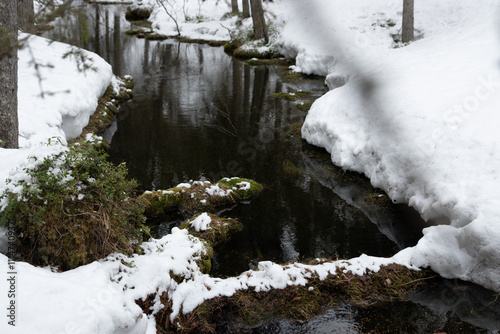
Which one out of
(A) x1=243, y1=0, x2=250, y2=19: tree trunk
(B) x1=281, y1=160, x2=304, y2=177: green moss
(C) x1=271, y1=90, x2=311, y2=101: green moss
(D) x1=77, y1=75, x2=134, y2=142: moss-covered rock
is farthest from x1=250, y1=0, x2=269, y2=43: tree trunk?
(B) x1=281, y1=160, x2=304, y2=177: green moss

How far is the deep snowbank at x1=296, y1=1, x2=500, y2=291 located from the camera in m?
5.52

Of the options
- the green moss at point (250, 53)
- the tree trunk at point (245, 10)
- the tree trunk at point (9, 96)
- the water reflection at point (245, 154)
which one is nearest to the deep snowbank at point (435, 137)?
the water reflection at point (245, 154)

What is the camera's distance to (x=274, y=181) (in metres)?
8.92

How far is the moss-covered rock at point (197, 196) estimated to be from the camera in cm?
771

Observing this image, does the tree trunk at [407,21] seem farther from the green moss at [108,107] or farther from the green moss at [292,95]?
the green moss at [108,107]

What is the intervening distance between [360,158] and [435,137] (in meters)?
1.90

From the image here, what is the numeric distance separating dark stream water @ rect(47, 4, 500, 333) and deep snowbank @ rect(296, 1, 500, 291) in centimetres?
49

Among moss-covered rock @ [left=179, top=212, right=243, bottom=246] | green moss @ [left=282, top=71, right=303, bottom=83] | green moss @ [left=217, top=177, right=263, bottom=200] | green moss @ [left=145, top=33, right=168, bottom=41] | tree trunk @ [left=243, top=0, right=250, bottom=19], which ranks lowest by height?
moss-covered rock @ [left=179, top=212, right=243, bottom=246]

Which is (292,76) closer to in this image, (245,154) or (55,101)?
(245,154)

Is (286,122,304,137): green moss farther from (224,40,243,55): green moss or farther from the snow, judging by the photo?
(224,40,243,55): green moss

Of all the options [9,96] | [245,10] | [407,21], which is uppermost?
[245,10]

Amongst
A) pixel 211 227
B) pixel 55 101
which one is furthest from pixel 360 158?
pixel 55 101

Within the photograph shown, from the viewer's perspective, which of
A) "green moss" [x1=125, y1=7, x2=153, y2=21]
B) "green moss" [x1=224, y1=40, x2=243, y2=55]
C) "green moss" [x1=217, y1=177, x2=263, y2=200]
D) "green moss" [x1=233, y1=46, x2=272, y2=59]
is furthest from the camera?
"green moss" [x1=125, y1=7, x2=153, y2=21]

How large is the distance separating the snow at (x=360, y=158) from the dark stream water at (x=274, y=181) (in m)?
0.55
